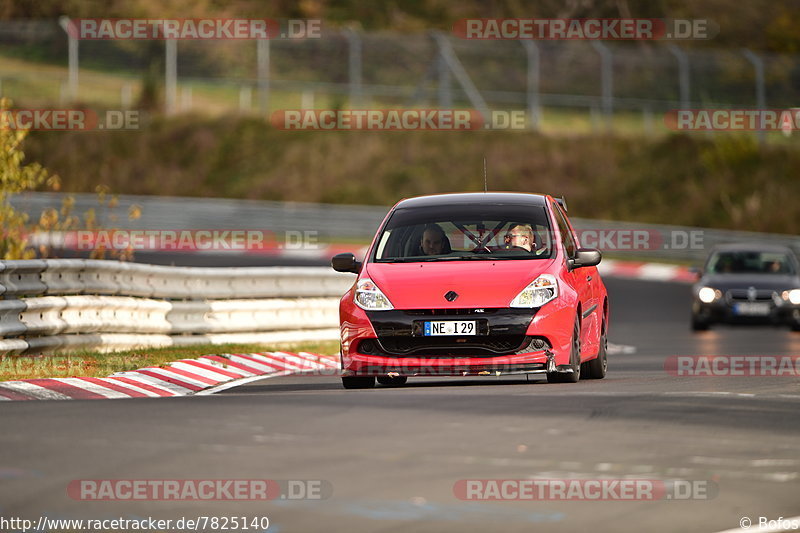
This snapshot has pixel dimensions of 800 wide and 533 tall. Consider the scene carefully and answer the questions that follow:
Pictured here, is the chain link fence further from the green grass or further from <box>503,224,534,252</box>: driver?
<box>503,224,534,252</box>: driver

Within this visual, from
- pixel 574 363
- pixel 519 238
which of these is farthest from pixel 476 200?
pixel 574 363

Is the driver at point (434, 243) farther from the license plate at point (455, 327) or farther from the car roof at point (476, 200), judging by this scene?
the license plate at point (455, 327)

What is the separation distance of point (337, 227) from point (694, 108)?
12122mm

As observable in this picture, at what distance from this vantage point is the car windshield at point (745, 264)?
25500 millimetres

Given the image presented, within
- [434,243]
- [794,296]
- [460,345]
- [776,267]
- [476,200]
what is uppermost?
Answer: [476,200]

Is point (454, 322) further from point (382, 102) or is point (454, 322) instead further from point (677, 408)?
point (382, 102)

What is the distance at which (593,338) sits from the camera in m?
14.2

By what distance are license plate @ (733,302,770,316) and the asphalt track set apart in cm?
1151

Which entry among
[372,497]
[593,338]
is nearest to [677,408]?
[593,338]

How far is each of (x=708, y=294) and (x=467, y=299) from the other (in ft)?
42.2

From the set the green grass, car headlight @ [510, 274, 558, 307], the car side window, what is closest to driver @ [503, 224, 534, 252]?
the car side window

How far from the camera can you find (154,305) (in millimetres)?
17234

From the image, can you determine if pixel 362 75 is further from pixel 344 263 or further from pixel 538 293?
pixel 538 293

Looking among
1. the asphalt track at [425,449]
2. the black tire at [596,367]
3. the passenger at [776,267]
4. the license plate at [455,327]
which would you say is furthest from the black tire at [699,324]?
the license plate at [455,327]
